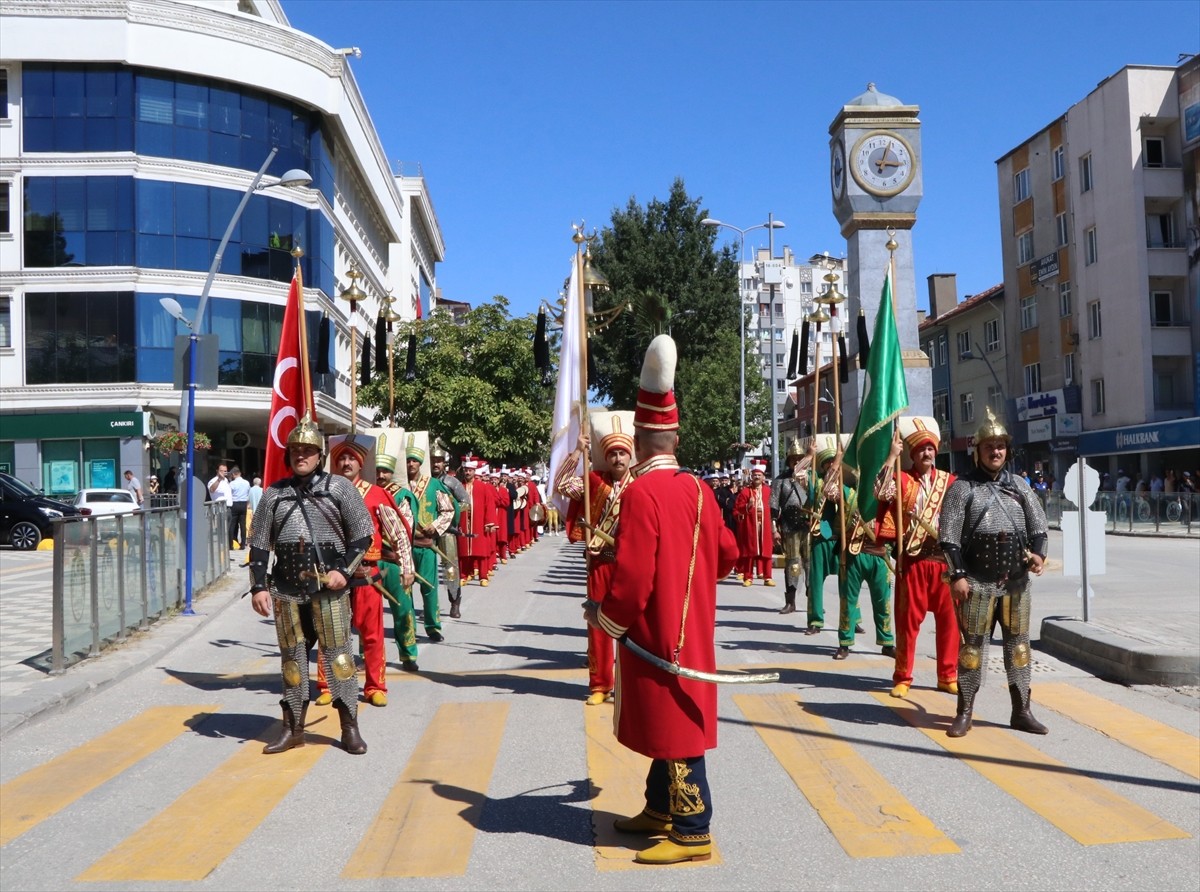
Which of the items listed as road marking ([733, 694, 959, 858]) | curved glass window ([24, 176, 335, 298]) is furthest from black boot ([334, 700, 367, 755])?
curved glass window ([24, 176, 335, 298])

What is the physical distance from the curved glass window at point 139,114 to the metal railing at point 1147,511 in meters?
27.1

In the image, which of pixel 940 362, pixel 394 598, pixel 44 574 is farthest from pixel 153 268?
pixel 940 362

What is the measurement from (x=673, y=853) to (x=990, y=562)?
3.44m

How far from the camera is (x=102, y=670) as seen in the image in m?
10.4

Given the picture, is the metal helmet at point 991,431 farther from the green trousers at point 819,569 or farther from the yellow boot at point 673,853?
the green trousers at point 819,569

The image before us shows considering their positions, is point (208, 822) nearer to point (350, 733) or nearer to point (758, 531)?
point (350, 733)

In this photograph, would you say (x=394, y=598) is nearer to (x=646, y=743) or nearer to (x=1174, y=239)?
(x=646, y=743)

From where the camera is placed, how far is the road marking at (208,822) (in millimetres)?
5219

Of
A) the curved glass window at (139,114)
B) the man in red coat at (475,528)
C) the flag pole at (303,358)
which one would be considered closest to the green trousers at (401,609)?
the flag pole at (303,358)

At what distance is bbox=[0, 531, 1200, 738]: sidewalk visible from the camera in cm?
930

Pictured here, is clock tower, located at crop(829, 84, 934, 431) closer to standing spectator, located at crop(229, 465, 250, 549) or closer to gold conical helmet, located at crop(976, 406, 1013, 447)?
gold conical helmet, located at crop(976, 406, 1013, 447)

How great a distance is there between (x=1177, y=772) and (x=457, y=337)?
113 ft

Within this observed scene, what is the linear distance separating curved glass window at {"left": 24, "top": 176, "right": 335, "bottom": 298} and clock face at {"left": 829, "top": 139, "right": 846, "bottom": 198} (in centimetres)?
1909

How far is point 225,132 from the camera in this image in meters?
38.2
